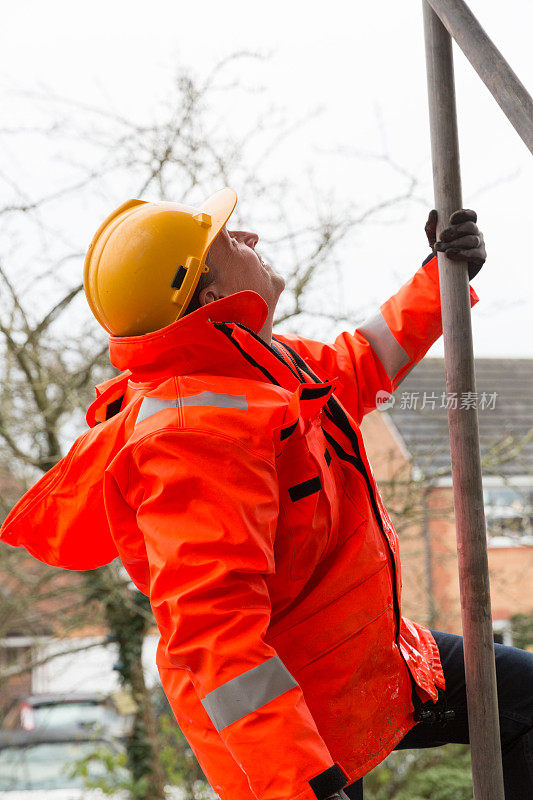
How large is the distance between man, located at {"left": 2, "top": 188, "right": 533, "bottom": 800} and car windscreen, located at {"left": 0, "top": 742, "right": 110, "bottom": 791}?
4973mm

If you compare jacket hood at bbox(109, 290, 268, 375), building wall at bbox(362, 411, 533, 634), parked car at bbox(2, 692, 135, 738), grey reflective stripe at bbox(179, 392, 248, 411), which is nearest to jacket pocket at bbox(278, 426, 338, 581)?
grey reflective stripe at bbox(179, 392, 248, 411)

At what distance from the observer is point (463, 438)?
1889mm

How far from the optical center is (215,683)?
1433 millimetres

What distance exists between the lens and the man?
1.46 m

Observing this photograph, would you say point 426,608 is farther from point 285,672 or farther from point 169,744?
point 285,672

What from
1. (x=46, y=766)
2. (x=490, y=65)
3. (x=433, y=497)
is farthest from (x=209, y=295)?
(x=46, y=766)

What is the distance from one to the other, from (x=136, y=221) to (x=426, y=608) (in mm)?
4671

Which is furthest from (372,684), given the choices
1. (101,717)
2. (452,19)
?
(101,717)

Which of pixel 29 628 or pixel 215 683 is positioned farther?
pixel 29 628

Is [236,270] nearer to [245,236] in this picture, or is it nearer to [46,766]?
[245,236]

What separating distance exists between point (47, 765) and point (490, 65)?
25.5 ft

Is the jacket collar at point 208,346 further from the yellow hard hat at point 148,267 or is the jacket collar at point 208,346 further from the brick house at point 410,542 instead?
the brick house at point 410,542

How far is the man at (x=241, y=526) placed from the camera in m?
1.46

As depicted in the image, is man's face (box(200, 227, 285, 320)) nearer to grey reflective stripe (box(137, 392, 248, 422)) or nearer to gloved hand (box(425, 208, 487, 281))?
grey reflective stripe (box(137, 392, 248, 422))
